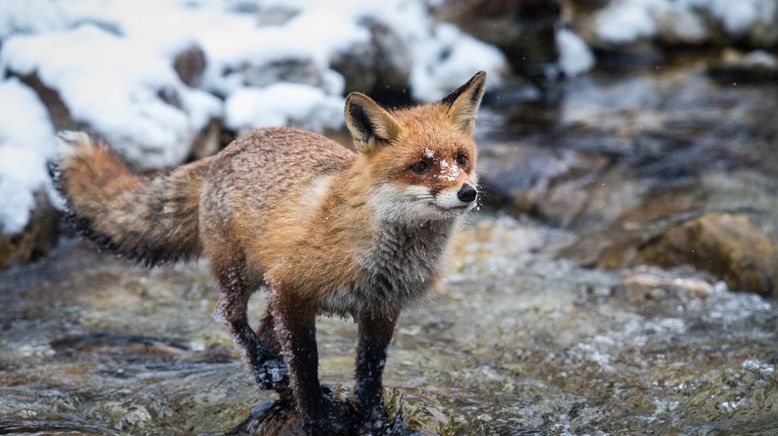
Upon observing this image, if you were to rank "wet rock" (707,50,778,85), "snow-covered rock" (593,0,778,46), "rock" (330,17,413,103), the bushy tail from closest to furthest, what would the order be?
the bushy tail, "rock" (330,17,413,103), "wet rock" (707,50,778,85), "snow-covered rock" (593,0,778,46)

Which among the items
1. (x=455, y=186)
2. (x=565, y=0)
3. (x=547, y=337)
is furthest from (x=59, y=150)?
(x=565, y=0)

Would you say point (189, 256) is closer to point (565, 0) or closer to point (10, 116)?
point (10, 116)

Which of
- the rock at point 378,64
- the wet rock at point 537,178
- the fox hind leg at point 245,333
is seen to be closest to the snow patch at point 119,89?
the rock at point 378,64

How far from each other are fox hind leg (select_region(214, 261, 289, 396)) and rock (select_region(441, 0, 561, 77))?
1074 centimetres

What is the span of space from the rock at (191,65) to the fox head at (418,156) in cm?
691

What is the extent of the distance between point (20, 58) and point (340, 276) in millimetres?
6908

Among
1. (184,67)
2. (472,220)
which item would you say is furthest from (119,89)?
(472,220)

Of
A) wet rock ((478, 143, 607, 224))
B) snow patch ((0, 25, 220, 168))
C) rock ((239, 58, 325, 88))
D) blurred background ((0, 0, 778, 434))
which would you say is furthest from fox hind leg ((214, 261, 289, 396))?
rock ((239, 58, 325, 88))

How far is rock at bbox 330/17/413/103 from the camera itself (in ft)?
41.5

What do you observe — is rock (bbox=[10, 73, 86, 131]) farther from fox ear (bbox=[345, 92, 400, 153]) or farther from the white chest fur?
the white chest fur

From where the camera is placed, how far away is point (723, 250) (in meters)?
8.42

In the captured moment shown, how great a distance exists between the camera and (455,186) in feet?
13.9

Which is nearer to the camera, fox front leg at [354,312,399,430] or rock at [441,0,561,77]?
fox front leg at [354,312,399,430]

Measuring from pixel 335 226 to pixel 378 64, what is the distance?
888 cm
